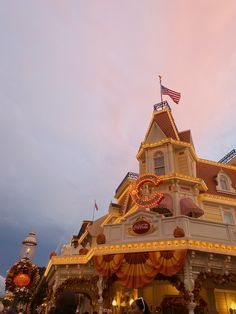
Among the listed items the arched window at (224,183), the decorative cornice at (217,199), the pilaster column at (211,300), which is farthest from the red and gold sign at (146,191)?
the arched window at (224,183)

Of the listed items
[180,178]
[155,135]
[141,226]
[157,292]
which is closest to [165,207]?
[180,178]

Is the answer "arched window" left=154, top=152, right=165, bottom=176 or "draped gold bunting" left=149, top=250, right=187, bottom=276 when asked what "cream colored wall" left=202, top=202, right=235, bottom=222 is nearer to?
"arched window" left=154, top=152, right=165, bottom=176

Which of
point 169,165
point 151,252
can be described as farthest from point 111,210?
point 151,252

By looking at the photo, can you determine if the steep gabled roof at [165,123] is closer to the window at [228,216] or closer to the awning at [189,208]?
the awning at [189,208]

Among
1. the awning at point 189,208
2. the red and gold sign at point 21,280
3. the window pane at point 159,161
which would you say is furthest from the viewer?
the window pane at point 159,161

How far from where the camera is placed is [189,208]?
17.0 meters

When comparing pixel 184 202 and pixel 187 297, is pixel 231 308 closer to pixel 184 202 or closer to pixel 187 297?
pixel 187 297

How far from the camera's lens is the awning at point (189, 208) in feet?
55.6

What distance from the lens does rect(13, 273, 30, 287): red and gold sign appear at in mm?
10656

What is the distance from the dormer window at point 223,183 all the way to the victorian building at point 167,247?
0.25 ft

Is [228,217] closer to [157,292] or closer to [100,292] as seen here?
[157,292]

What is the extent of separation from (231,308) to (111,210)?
40.2 ft

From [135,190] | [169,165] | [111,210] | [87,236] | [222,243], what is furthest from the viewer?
[87,236]

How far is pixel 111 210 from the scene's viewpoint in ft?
80.9
